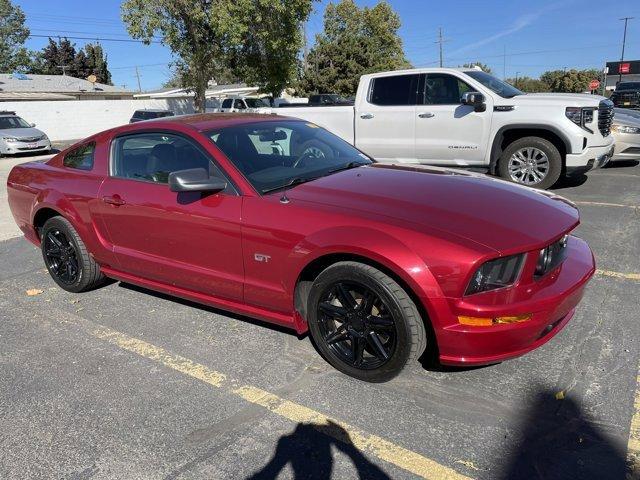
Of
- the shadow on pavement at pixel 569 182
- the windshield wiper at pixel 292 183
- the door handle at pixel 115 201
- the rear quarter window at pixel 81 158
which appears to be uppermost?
the rear quarter window at pixel 81 158

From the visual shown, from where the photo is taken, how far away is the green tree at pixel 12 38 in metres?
62.2

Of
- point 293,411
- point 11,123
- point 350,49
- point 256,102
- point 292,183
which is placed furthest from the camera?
point 350,49

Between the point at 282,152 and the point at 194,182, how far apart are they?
0.88 metres

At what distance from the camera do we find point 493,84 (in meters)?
8.18

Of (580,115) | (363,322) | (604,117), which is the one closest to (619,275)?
(363,322)

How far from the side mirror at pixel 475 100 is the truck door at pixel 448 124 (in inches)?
2.7

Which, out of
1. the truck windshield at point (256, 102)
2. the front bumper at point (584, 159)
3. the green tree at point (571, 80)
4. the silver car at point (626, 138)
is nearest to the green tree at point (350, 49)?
the truck windshield at point (256, 102)

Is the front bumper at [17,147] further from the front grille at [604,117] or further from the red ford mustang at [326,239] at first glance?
the front grille at [604,117]

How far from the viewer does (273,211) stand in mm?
3205

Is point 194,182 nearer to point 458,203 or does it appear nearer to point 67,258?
point 458,203

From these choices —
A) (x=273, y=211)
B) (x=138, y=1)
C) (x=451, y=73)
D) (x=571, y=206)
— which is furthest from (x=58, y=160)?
(x=138, y=1)

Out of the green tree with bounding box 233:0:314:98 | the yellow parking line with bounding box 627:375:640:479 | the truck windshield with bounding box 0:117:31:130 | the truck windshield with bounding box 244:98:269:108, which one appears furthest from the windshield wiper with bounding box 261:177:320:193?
the truck windshield with bounding box 244:98:269:108

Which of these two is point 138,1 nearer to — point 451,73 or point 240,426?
point 451,73

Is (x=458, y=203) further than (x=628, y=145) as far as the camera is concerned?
No
